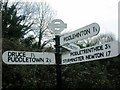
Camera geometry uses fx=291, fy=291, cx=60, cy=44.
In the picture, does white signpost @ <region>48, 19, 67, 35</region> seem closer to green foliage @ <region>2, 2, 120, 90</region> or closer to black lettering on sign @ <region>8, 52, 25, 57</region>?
black lettering on sign @ <region>8, 52, 25, 57</region>

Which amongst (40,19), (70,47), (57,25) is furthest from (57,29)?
(40,19)

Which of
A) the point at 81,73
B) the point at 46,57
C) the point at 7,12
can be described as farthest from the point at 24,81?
the point at 7,12

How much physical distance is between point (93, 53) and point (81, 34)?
0.45 meters

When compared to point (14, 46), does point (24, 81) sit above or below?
below

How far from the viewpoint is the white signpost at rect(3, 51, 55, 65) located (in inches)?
221

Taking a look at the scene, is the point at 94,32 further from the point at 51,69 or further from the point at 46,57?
the point at 51,69

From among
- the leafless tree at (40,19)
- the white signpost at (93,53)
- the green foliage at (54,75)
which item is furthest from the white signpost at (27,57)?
the leafless tree at (40,19)

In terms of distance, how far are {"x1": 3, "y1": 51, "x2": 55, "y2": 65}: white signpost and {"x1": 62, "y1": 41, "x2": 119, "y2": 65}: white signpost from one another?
306 mm

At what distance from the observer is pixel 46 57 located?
5922 mm

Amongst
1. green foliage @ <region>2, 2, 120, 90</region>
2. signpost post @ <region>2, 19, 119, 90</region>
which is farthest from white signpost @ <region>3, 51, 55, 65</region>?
green foliage @ <region>2, 2, 120, 90</region>

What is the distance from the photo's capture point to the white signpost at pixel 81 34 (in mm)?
5426

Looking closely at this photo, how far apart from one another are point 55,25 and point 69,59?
746 mm

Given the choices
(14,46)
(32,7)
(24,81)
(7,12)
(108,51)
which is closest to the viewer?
(108,51)

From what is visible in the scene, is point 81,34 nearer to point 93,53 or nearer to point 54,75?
point 93,53
